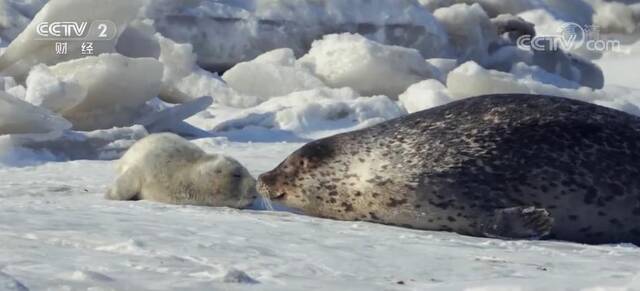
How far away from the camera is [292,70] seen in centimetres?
877

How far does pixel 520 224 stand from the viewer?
3883 mm

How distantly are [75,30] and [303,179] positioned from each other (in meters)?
3.50

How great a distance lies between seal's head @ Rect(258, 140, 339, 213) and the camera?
173 inches

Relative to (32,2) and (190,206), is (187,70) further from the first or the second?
(190,206)

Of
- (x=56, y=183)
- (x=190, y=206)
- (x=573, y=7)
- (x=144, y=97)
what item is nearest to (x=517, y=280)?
(x=190, y=206)

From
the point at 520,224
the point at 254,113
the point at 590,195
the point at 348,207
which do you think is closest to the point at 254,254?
the point at 520,224

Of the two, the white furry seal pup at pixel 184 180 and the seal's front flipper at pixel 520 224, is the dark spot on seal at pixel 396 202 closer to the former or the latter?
the seal's front flipper at pixel 520 224

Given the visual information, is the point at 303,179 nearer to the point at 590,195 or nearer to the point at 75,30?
the point at 590,195

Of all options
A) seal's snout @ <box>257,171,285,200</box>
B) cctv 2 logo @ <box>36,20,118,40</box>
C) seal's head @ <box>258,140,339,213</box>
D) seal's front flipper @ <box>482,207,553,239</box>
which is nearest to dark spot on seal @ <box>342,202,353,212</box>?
seal's head @ <box>258,140,339,213</box>

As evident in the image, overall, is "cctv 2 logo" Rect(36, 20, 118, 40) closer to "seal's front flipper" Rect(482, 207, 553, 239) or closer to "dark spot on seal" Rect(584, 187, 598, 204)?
"seal's front flipper" Rect(482, 207, 553, 239)

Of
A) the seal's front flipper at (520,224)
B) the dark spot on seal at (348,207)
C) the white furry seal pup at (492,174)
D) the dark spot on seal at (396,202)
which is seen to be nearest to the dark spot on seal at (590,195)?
the white furry seal pup at (492,174)

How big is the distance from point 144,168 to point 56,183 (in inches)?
21.4

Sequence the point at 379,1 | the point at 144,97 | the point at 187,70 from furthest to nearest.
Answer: the point at 379,1, the point at 187,70, the point at 144,97

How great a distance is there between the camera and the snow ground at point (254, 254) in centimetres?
251
